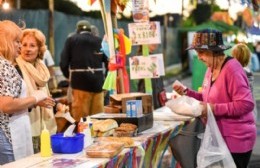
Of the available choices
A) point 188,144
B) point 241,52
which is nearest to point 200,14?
point 241,52

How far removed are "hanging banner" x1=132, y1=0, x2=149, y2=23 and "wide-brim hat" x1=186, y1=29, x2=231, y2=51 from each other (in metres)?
1.16

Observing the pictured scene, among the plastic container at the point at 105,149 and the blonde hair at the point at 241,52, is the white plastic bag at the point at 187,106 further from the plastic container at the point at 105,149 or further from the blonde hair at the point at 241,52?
the blonde hair at the point at 241,52

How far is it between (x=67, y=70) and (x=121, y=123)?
4.19 m

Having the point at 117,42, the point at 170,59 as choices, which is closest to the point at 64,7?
the point at 170,59

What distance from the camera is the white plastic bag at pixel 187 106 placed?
4.75m

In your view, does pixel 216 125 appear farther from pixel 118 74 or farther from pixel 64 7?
pixel 64 7

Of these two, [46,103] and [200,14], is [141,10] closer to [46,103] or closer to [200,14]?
[46,103]

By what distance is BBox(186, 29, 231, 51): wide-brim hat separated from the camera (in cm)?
477

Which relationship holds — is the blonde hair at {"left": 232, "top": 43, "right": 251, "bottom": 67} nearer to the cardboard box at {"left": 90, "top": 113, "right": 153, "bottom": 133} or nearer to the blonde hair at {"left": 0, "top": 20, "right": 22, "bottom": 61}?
the cardboard box at {"left": 90, "top": 113, "right": 153, "bottom": 133}

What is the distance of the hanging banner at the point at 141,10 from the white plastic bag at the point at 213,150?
Answer: 5.87ft

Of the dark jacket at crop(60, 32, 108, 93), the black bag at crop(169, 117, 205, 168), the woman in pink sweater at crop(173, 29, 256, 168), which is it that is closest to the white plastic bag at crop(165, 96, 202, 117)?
the woman in pink sweater at crop(173, 29, 256, 168)

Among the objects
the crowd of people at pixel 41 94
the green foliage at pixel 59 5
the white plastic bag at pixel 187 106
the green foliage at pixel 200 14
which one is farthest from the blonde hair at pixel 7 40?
the green foliage at pixel 200 14

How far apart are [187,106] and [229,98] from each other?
404 millimetres

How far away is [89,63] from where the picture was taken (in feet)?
28.5
